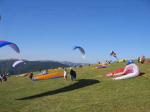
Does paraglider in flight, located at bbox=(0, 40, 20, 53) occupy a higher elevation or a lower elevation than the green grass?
higher

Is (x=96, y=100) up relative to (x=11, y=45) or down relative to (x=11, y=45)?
down

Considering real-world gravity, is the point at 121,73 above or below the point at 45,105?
above

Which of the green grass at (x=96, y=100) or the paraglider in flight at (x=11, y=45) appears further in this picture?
the paraglider in flight at (x=11, y=45)

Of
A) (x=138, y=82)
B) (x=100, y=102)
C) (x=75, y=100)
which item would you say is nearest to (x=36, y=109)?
(x=75, y=100)

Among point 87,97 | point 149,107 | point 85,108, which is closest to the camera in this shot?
point 149,107

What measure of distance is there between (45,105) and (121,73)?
14868 mm

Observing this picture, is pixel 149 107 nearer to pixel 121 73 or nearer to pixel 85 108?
pixel 85 108

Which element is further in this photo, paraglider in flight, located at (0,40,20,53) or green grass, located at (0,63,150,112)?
paraglider in flight, located at (0,40,20,53)

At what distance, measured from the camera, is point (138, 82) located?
29.8 m

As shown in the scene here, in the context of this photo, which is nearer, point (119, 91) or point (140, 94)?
point (140, 94)

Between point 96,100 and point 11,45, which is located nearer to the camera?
point 96,100

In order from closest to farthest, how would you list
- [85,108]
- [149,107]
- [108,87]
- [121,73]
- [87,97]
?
[149,107]
[85,108]
[87,97]
[108,87]
[121,73]

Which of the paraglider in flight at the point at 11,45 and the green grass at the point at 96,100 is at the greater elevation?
the paraglider in flight at the point at 11,45

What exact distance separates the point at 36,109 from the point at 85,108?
4.39m
